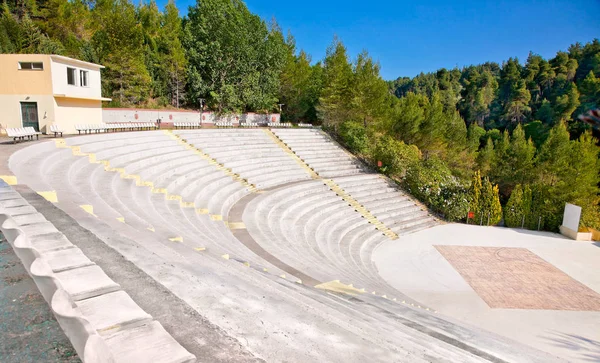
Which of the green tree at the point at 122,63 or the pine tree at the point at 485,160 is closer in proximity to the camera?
the pine tree at the point at 485,160

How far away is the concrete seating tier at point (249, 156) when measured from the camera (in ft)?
61.4

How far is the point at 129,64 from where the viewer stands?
3053 centimetres

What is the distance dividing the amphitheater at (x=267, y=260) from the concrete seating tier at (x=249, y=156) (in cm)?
12

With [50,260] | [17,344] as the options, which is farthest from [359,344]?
[50,260]

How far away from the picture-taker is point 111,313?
220 centimetres

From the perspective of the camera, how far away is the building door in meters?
16.5

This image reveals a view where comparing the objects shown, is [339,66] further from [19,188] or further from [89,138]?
[19,188]

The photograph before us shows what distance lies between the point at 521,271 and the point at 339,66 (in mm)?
21339

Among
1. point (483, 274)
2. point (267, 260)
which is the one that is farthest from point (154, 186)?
point (483, 274)

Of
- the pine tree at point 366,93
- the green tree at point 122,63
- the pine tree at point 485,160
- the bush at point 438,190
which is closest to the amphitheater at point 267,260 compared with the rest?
the bush at point 438,190

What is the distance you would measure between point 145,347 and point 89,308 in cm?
54

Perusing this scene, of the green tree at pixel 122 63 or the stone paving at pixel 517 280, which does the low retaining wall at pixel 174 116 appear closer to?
the green tree at pixel 122 63

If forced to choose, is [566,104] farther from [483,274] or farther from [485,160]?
[483,274]

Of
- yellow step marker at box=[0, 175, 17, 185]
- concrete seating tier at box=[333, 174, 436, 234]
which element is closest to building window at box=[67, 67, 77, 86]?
yellow step marker at box=[0, 175, 17, 185]
